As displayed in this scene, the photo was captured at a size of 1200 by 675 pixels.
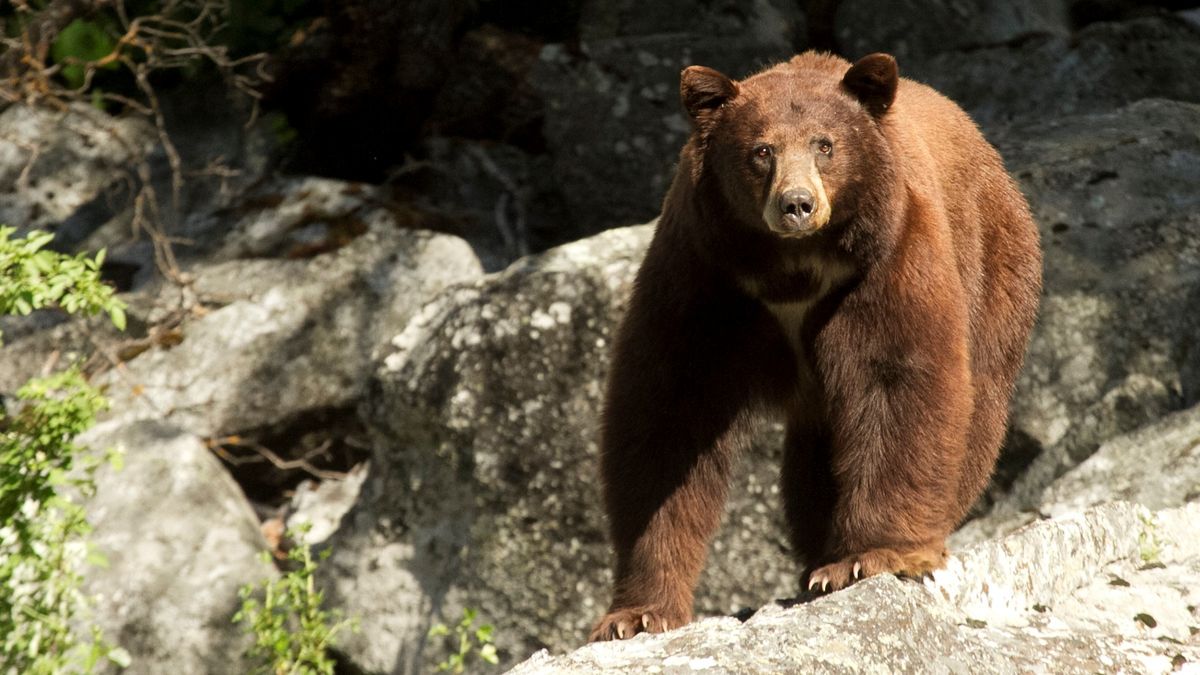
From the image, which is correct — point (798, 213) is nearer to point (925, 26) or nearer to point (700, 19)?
point (700, 19)

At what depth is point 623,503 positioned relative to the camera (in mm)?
4840

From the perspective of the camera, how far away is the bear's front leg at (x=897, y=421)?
450cm

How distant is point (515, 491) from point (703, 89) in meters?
2.60

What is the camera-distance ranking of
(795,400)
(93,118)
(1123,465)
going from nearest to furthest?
(795,400)
(1123,465)
(93,118)

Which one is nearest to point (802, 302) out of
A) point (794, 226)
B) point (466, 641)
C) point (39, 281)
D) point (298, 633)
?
point (794, 226)

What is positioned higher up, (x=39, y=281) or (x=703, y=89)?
(x=703, y=89)

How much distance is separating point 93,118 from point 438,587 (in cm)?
471

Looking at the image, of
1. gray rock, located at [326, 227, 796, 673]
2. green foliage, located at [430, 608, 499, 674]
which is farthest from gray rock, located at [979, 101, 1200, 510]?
green foliage, located at [430, 608, 499, 674]

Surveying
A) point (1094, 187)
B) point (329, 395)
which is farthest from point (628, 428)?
point (329, 395)

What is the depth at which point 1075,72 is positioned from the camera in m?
8.90

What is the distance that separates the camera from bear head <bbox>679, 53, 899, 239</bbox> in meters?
4.57

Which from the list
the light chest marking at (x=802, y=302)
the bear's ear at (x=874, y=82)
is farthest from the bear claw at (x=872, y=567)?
the bear's ear at (x=874, y=82)

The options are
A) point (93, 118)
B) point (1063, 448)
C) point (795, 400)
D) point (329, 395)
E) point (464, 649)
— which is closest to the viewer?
point (795, 400)

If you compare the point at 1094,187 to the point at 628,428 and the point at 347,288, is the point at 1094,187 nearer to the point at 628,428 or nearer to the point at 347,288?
the point at 628,428
